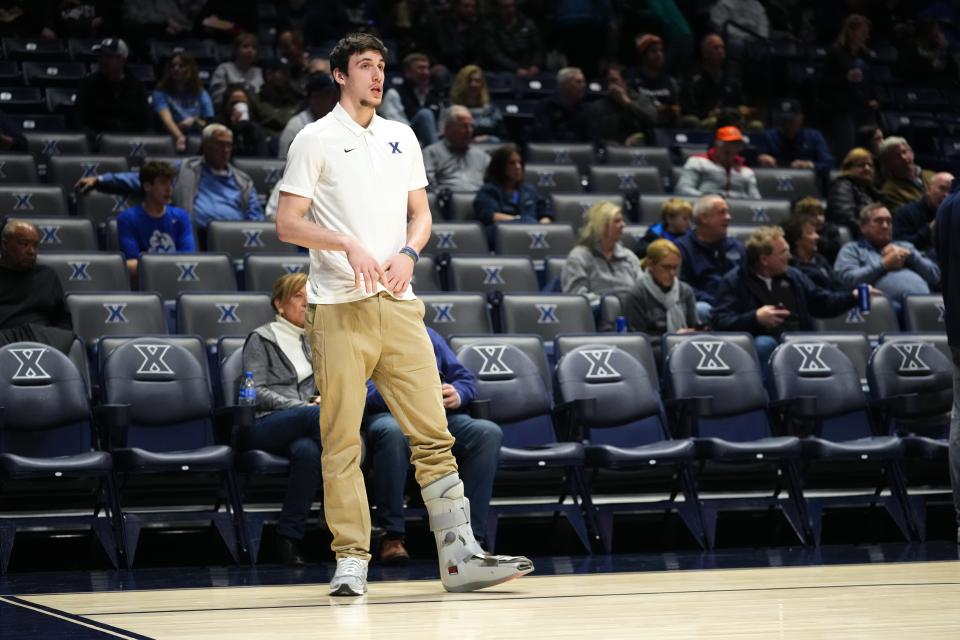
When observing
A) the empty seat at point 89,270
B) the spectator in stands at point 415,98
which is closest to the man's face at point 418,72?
the spectator in stands at point 415,98

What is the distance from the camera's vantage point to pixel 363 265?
12.9 ft

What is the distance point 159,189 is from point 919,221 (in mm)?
4772

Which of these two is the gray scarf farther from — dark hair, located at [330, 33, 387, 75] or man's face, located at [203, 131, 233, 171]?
dark hair, located at [330, 33, 387, 75]

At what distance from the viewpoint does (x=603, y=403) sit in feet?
21.0

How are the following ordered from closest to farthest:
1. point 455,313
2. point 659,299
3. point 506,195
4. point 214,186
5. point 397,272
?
point 397,272, point 455,313, point 659,299, point 214,186, point 506,195

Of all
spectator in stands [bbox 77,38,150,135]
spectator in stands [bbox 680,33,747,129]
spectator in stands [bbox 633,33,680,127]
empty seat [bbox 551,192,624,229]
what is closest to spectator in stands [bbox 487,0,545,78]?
spectator in stands [bbox 633,33,680,127]

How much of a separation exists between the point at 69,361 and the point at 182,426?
0.54 metres

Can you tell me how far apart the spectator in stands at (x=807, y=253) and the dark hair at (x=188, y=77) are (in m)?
4.05

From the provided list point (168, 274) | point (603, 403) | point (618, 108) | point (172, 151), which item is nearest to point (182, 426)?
point (168, 274)

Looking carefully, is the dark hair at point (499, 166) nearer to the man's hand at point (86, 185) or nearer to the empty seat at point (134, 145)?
the empty seat at point (134, 145)

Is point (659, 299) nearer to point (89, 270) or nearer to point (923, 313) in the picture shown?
point (923, 313)

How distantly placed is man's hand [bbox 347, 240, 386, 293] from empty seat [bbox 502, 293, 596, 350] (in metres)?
3.09

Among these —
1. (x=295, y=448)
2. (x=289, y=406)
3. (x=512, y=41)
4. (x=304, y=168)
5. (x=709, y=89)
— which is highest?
(x=512, y=41)

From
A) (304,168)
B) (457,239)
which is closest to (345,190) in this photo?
(304,168)
